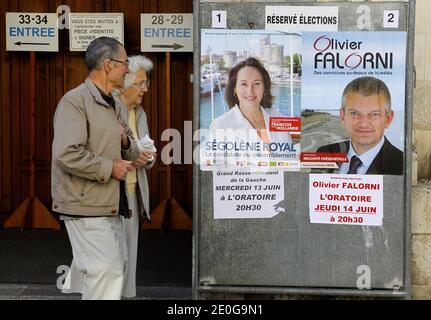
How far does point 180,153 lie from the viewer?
8.27m

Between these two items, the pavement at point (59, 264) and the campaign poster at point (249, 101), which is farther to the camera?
the pavement at point (59, 264)

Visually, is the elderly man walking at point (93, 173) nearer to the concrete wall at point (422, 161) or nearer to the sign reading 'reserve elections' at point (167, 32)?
the concrete wall at point (422, 161)

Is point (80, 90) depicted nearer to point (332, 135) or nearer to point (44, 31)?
point (332, 135)

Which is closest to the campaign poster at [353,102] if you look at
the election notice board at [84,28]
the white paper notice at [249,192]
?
the white paper notice at [249,192]

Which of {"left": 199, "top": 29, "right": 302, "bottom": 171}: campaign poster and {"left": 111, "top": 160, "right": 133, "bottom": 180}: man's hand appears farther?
{"left": 199, "top": 29, "right": 302, "bottom": 171}: campaign poster

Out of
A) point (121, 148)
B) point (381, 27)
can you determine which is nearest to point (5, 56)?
point (121, 148)

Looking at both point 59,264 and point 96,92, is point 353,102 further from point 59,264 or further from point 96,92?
point 59,264

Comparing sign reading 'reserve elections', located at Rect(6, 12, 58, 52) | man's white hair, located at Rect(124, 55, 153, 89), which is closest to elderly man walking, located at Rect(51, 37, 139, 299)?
man's white hair, located at Rect(124, 55, 153, 89)

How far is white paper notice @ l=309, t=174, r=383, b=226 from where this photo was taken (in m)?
4.82

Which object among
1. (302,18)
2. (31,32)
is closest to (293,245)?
(302,18)

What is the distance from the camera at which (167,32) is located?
26.1 feet

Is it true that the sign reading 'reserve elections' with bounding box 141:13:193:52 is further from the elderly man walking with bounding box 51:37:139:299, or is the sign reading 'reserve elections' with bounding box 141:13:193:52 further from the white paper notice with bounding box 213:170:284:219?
the elderly man walking with bounding box 51:37:139:299

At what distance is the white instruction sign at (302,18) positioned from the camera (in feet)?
15.6

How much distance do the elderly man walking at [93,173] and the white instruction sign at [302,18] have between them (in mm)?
1106
